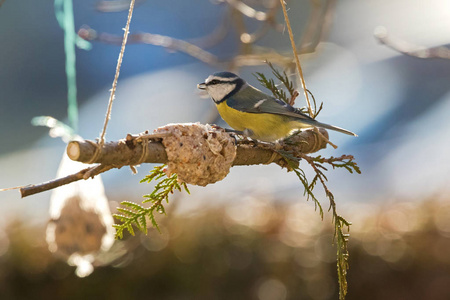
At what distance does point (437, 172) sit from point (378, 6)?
10.2 ft

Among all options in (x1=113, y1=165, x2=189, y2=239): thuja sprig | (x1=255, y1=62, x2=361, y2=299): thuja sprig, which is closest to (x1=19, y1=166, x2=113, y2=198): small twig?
(x1=113, y1=165, x2=189, y2=239): thuja sprig

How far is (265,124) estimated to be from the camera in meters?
1.09

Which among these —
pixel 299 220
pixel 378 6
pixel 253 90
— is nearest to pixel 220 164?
pixel 253 90

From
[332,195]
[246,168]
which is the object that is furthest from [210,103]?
[332,195]

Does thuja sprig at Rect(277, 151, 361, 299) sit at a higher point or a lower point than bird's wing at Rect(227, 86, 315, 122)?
lower

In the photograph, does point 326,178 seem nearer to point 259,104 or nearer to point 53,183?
point 259,104

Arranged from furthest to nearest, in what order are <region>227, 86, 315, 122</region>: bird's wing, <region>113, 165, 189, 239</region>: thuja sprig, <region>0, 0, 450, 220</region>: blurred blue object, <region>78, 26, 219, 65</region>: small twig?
<region>0, 0, 450, 220</region>: blurred blue object → <region>78, 26, 219, 65</region>: small twig → <region>227, 86, 315, 122</region>: bird's wing → <region>113, 165, 189, 239</region>: thuja sprig

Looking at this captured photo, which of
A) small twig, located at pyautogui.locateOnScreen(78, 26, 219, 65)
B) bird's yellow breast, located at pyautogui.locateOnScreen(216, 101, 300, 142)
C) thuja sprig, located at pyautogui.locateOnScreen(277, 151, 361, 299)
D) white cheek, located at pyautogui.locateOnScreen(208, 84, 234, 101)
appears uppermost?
small twig, located at pyautogui.locateOnScreen(78, 26, 219, 65)

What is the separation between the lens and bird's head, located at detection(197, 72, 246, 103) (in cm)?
113

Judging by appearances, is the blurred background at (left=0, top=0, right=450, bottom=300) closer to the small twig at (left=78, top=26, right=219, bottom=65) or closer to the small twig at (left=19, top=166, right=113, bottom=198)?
the small twig at (left=78, top=26, right=219, bottom=65)

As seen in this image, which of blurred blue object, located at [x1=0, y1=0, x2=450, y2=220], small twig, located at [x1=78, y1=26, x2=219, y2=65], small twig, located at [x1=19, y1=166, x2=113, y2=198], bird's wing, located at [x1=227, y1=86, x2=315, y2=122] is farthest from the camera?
blurred blue object, located at [x1=0, y1=0, x2=450, y2=220]

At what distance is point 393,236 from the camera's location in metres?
2.28

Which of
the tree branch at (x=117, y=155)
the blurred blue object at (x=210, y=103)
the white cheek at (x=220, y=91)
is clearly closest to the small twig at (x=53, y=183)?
the tree branch at (x=117, y=155)

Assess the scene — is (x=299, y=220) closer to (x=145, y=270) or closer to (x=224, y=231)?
(x=224, y=231)
